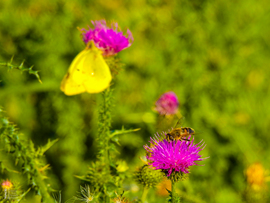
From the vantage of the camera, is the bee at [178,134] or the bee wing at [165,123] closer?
the bee at [178,134]

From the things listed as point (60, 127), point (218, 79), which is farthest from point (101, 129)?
point (218, 79)

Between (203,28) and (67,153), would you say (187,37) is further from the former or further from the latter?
(67,153)

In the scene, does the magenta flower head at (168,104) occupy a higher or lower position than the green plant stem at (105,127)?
higher

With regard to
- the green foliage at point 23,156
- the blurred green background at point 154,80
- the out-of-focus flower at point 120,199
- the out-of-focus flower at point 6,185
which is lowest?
the out-of-focus flower at point 120,199

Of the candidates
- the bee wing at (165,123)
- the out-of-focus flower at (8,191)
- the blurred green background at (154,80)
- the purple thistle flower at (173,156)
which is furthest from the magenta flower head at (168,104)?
the out-of-focus flower at (8,191)

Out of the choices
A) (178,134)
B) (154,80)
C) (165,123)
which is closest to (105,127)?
(178,134)

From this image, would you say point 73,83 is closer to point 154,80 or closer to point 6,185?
point 6,185

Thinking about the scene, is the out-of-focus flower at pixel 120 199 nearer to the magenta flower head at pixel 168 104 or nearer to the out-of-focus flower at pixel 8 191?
the out-of-focus flower at pixel 8 191
